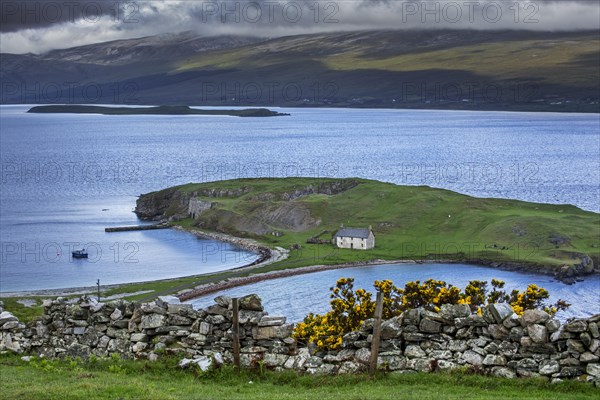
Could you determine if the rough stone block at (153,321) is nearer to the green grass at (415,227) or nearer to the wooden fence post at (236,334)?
the wooden fence post at (236,334)

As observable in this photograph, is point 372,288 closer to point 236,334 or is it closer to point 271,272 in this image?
point 271,272

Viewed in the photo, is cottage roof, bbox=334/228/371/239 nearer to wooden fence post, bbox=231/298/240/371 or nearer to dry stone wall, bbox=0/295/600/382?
dry stone wall, bbox=0/295/600/382

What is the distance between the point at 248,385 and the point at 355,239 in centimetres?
12007

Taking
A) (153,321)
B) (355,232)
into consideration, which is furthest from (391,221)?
(153,321)

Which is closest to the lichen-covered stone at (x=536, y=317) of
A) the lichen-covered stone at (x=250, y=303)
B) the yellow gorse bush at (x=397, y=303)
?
the lichen-covered stone at (x=250, y=303)

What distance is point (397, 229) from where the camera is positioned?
148625mm

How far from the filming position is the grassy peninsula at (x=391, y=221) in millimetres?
129875

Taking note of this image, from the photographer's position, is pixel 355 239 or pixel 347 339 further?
pixel 355 239

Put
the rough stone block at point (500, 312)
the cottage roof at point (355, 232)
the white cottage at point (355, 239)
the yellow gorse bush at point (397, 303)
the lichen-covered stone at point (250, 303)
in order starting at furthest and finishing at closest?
the cottage roof at point (355, 232)
the white cottage at point (355, 239)
the yellow gorse bush at point (397, 303)
the lichen-covered stone at point (250, 303)
the rough stone block at point (500, 312)

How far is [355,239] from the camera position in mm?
139375

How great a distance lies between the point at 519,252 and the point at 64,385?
118 metres

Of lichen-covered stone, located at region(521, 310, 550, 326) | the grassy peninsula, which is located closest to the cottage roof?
the grassy peninsula

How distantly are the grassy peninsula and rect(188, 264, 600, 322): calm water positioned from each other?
3.92 meters

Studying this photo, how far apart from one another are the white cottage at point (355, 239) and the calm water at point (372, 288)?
9.87 meters
